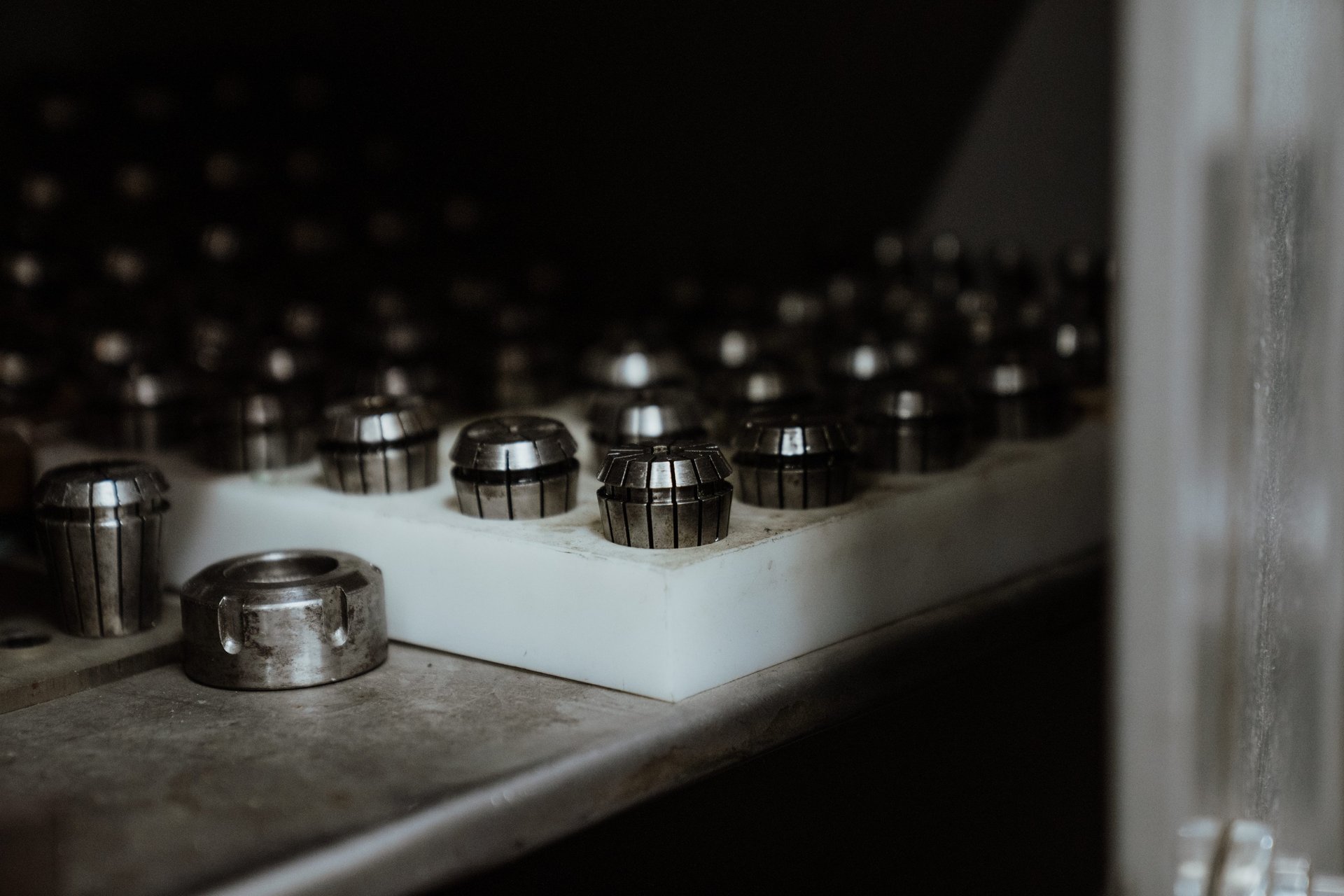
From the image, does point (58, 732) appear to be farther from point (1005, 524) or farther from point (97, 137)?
point (97, 137)

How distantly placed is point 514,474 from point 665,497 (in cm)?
14

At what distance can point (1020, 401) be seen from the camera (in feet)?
4.40

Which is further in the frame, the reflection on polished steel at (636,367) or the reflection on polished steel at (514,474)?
the reflection on polished steel at (636,367)

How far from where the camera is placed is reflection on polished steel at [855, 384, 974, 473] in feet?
3.98

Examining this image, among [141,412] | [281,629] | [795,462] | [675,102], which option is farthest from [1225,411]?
[675,102]

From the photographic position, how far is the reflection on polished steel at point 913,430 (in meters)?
1.21

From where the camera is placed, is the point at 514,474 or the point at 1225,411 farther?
the point at 514,474

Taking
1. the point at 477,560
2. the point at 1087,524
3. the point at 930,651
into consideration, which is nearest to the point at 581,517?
the point at 477,560

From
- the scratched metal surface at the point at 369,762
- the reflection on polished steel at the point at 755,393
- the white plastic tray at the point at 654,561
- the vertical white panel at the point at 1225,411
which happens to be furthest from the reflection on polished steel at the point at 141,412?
the vertical white panel at the point at 1225,411

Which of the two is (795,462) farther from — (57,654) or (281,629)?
(57,654)

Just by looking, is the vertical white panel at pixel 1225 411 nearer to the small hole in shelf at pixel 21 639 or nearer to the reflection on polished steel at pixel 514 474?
the reflection on polished steel at pixel 514 474

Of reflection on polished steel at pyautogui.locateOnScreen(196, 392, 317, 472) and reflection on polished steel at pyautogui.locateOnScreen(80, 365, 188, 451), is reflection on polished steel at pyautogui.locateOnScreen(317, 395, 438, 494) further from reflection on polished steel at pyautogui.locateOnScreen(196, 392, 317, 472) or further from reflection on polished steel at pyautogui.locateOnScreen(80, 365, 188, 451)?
reflection on polished steel at pyautogui.locateOnScreen(80, 365, 188, 451)

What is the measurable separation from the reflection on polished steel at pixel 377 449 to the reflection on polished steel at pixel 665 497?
22cm

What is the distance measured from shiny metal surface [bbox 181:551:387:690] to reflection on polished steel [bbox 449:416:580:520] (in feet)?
0.33
